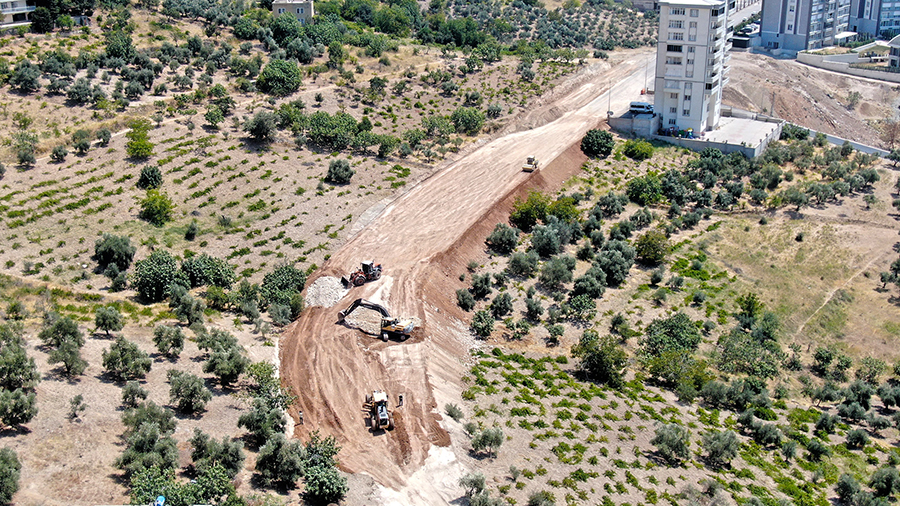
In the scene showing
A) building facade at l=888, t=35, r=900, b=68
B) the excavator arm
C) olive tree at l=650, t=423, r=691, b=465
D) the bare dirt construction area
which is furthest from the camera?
building facade at l=888, t=35, r=900, b=68

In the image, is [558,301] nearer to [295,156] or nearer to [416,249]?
[416,249]

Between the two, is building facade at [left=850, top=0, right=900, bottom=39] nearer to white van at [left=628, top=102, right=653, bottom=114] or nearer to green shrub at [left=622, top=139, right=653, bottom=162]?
white van at [left=628, top=102, right=653, bottom=114]

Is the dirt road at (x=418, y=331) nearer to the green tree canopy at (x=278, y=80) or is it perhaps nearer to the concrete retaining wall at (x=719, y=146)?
the concrete retaining wall at (x=719, y=146)

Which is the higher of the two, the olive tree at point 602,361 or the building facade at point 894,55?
the building facade at point 894,55

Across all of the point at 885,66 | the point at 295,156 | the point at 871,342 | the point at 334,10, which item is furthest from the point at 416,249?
the point at 885,66

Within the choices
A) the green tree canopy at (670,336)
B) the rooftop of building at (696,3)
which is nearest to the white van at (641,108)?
the rooftop of building at (696,3)

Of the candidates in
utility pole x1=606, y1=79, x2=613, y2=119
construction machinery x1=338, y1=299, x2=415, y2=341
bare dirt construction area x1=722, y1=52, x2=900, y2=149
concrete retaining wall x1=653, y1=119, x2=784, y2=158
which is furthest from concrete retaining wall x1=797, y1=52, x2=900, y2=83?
construction machinery x1=338, y1=299, x2=415, y2=341
